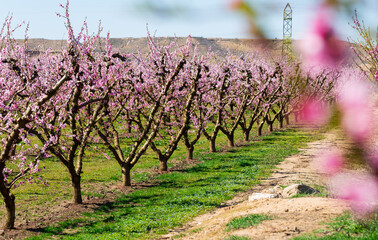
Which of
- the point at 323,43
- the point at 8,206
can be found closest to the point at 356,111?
the point at 323,43

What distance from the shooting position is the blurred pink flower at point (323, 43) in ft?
4.21

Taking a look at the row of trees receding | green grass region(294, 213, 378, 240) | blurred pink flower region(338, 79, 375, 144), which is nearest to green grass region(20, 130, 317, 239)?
the row of trees receding

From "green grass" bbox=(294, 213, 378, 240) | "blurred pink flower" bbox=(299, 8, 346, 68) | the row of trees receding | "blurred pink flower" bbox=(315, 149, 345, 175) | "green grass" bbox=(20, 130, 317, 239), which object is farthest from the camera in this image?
the row of trees receding

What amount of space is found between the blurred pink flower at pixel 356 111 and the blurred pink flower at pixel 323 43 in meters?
0.12

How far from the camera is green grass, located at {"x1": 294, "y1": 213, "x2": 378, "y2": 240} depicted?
23.6ft

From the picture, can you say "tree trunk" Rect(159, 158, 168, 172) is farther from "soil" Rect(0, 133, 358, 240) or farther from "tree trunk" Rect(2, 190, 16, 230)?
"tree trunk" Rect(2, 190, 16, 230)

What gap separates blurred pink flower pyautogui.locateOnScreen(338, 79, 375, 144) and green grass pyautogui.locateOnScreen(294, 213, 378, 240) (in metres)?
6.36

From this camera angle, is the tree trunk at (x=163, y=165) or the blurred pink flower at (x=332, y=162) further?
the tree trunk at (x=163, y=165)

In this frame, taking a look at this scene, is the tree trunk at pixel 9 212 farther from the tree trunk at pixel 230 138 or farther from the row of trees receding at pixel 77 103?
the tree trunk at pixel 230 138

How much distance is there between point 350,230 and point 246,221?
8.85 ft

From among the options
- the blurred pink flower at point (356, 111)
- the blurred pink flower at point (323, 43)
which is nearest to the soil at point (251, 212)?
the blurred pink flower at point (356, 111)

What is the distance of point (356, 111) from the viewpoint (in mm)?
1402

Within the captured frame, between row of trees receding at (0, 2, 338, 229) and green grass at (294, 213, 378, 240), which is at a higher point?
row of trees receding at (0, 2, 338, 229)

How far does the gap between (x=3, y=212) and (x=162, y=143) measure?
17.0 metres
